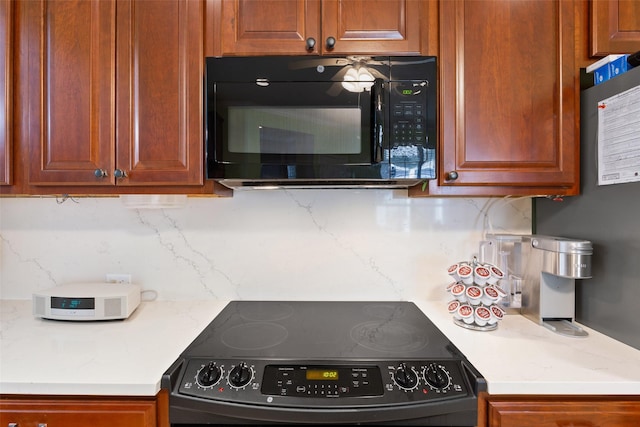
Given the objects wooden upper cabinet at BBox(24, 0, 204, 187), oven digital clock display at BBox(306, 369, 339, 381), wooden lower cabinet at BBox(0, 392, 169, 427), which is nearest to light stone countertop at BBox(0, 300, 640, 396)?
wooden lower cabinet at BBox(0, 392, 169, 427)

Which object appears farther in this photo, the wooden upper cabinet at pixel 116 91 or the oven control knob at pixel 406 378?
the wooden upper cabinet at pixel 116 91

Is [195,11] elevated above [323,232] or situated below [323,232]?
above

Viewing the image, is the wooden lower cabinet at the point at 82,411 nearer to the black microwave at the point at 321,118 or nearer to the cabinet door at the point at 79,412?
the cabinet door at the point at 79,412

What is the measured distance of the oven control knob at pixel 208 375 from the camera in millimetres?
842

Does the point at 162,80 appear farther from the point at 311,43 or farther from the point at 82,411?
the point at 82,411

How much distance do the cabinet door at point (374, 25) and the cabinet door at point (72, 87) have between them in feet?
Result: 2.49

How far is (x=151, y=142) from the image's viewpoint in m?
1.12

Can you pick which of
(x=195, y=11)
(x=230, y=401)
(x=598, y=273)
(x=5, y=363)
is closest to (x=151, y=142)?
(x=195, y=11)

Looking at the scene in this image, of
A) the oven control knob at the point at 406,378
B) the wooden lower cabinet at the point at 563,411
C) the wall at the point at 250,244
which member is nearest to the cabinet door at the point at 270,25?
the wall at the point at 250,244

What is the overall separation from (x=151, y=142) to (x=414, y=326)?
1.13 m

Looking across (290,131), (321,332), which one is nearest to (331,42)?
(290,131)

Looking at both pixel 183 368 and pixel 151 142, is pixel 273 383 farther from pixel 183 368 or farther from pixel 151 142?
pixel 151 142

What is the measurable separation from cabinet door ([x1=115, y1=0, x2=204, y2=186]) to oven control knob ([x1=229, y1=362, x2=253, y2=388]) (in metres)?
0.64

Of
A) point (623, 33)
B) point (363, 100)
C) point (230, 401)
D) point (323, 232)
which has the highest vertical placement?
point (623, 33)
